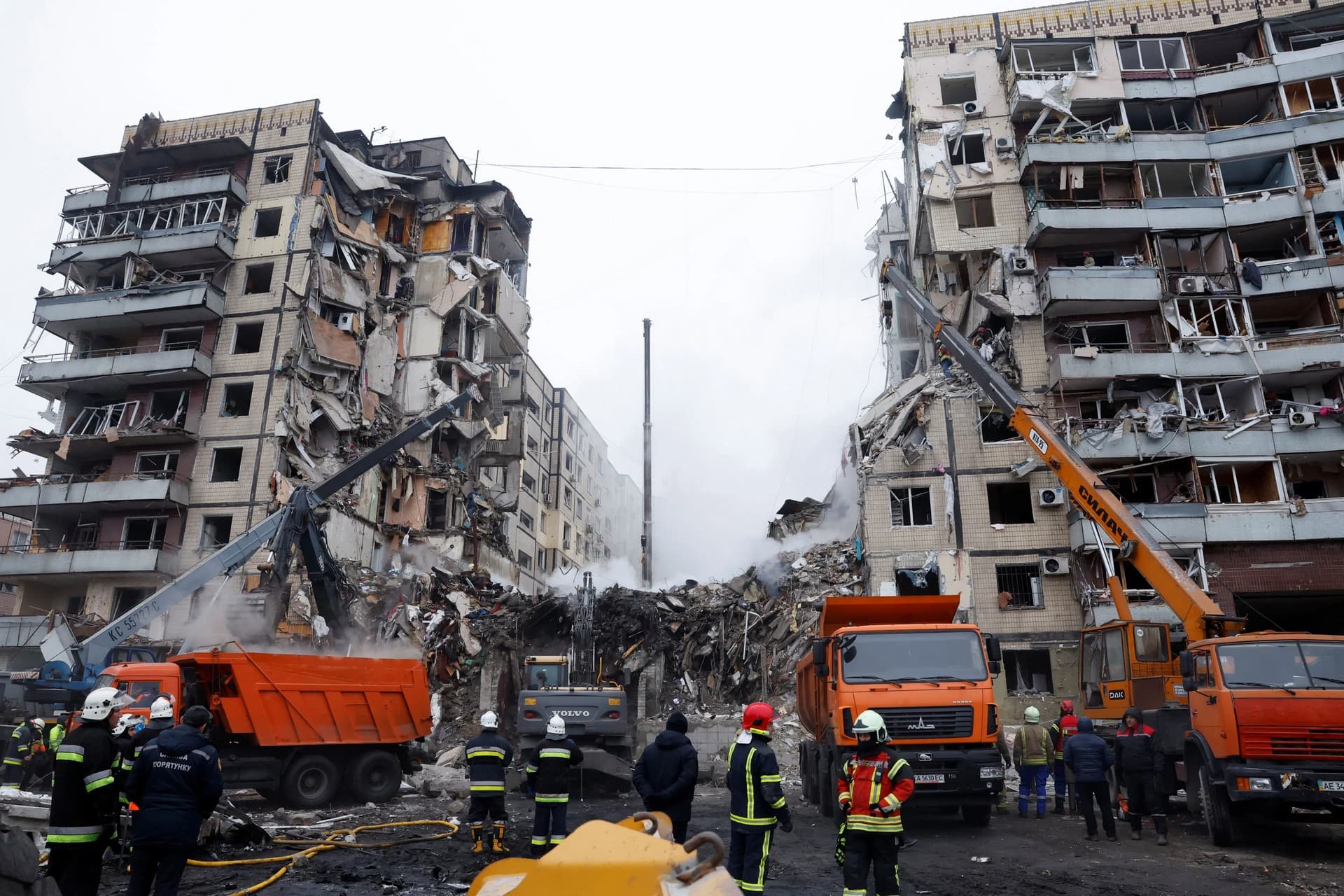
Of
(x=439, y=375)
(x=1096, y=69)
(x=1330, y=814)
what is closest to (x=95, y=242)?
(x=439, y=375)

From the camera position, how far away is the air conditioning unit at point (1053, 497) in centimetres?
2511

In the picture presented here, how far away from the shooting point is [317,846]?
9.79 meters

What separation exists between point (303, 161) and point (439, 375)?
9.71 metres

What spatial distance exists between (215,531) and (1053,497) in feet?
89.4

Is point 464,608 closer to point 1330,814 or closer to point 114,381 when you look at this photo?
point 114,381

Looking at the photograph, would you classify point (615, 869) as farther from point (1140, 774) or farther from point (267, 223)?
point (267, 223)

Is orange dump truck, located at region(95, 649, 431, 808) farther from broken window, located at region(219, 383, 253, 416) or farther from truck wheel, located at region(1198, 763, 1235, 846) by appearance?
broken window, located at region(219, 383, 253, 416)

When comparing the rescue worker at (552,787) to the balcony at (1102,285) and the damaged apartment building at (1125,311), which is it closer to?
the damaged apartment building at (1125,311)

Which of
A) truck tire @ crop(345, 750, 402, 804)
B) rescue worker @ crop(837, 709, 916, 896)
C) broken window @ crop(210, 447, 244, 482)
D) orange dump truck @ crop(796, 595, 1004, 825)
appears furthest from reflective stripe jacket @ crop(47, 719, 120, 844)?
broken window @ crop(210, 447, 244, 482)

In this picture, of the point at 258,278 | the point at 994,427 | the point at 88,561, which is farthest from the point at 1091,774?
the point at 258,278

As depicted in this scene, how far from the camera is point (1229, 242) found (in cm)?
2677

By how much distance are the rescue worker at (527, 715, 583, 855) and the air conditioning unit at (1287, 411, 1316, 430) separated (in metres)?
24.1

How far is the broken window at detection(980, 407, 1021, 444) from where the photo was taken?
26.8 metres

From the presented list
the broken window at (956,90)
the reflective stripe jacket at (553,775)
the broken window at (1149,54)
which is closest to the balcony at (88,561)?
the reflective stripe jacket at (553,775)
